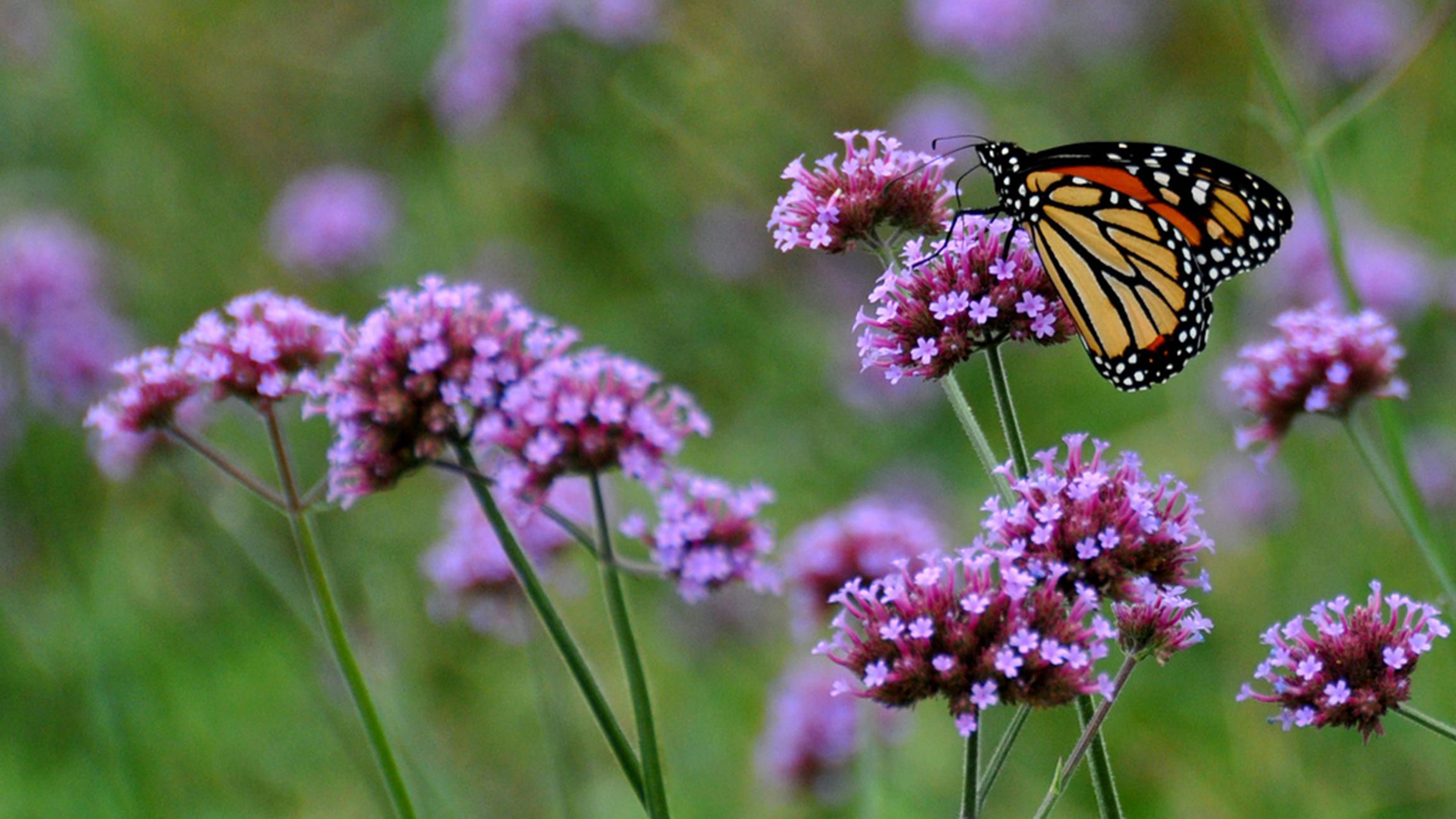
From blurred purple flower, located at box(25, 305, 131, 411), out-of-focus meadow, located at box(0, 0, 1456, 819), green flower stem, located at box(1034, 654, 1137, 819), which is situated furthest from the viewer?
blurred purple flower, located at box(25, 305, 131, 411)

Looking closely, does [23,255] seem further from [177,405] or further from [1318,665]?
[1318,665]

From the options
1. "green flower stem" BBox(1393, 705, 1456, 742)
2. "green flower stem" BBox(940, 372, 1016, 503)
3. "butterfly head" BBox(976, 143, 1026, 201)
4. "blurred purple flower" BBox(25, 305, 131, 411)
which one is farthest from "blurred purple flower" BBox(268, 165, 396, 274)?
"green flower stem" BBox(1393, 705, 1456, 742)

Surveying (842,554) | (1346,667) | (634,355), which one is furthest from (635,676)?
(634,355)

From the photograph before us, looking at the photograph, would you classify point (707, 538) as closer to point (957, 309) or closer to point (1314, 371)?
point (957, 309)

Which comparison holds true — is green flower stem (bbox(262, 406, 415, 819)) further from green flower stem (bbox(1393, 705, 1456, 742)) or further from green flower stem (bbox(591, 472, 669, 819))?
green flower stem (bbox(1393, 705, 1456, 742))

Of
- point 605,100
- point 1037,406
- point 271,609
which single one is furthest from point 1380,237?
point 271,609

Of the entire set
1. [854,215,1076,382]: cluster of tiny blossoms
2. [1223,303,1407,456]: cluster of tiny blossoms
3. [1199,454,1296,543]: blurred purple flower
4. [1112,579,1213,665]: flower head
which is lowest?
[1112,579,1213,665]: flower head

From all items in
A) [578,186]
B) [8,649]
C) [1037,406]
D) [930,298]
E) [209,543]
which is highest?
[578,186]
